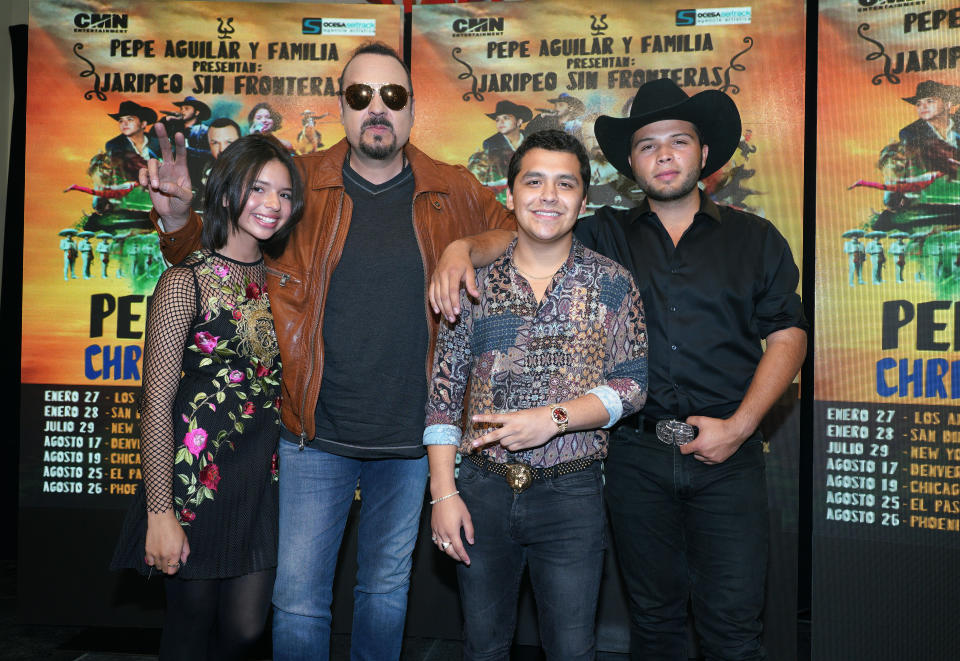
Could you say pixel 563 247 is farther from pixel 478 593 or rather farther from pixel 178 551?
pixel 178 551

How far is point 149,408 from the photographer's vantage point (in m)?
2.10

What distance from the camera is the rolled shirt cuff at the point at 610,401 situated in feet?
6.50

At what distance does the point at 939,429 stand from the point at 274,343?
2.72 metres

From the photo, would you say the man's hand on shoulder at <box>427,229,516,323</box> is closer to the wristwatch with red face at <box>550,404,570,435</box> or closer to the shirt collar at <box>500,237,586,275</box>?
the shirt collar at <box>500,237,586,275</box>

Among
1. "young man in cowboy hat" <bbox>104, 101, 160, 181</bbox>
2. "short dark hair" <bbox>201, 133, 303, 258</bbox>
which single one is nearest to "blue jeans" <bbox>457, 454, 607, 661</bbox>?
"short dark hair" <bbox>201, 133, 303, 258</bbox>

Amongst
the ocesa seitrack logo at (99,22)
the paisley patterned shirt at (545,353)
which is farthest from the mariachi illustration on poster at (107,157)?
the paisley patterned shirt at (545,353)

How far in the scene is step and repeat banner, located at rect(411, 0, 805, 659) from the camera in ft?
11.3

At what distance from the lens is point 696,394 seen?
2.38 metres

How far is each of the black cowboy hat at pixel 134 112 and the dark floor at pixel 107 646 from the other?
2.47 metres

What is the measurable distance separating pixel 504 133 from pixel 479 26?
0.52 m

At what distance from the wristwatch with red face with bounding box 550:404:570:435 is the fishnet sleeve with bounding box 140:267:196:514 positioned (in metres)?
1.02

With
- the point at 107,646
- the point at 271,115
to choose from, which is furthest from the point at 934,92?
the point at 107,646

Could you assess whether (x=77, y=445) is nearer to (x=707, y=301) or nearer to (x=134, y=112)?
(x=134, y=112)

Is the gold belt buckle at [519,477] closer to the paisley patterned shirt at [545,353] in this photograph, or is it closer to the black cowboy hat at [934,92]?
the paisley patterned shirt at [545,353]
